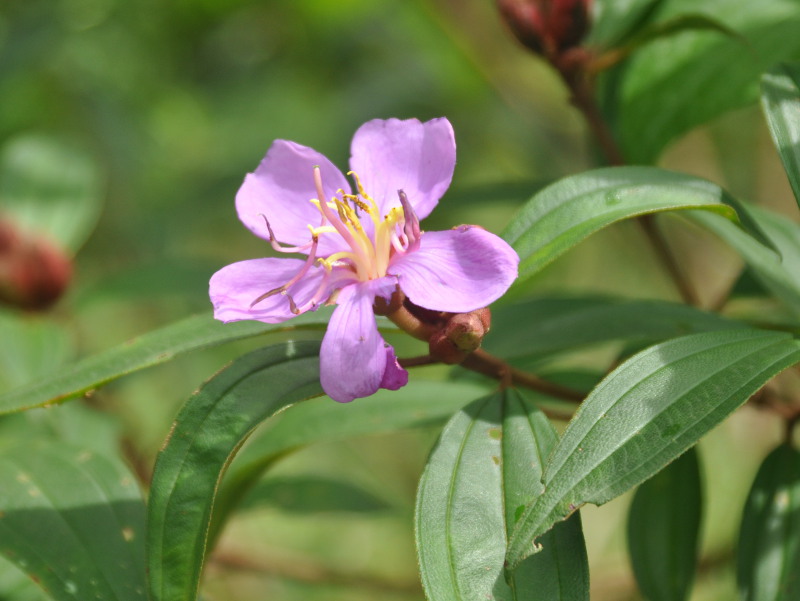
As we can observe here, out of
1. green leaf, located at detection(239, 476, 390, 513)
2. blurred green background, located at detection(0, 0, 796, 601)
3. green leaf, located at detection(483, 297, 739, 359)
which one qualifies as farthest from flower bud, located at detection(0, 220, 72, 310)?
green leaf, located at detection(483, 297, 739, 359)

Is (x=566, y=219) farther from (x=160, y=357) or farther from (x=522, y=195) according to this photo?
(x=522, y=195)

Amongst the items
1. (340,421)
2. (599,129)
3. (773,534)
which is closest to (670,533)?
(773,534)

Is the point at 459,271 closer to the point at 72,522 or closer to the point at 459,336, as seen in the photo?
the point at 459,336

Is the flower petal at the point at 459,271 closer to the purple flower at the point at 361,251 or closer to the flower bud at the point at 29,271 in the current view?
the purple flower at the point at 361,251

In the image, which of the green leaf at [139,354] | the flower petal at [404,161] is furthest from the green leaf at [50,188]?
the flower petal at [404,161]

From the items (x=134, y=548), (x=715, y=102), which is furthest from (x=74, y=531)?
(x=715, y=102)

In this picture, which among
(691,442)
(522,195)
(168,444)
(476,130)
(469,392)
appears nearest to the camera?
(691,442)
